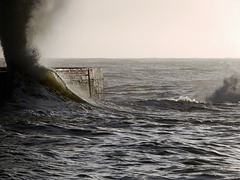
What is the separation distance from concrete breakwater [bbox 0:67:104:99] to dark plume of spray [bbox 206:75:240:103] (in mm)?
4491

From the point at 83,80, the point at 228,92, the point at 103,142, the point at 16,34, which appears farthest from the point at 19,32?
the point at 228,92

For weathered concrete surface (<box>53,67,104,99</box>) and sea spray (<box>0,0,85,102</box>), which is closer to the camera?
sea spray (<box>0,0,85,102</box>)

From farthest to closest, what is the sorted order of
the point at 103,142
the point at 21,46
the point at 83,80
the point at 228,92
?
the point at 228,92 → the point at 83,80 → the point at 21,46 → the point at 103,142

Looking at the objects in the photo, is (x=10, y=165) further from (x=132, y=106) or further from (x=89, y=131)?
(x=132, y=106)

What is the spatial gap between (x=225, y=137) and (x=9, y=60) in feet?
18.9

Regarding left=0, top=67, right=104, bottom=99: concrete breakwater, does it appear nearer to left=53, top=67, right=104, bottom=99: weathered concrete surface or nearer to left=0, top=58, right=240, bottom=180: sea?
left=53, top=67, right=104, bottom=99: weathered concrete surface

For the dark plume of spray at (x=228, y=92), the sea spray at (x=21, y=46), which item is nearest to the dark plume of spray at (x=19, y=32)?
the sea spray at (x=21, y=46)

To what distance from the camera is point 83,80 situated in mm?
11539

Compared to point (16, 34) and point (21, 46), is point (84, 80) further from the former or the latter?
point (16, 34)

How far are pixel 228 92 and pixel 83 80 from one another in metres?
7.10

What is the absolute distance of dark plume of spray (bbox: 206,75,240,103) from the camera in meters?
15.4

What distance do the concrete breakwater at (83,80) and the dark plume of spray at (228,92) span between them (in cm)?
449

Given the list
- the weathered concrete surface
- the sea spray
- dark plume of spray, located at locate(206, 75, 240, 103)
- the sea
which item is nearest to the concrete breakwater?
the weathered concrete surface

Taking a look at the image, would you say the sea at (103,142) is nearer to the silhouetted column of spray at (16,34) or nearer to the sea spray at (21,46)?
the sea spray at (21,46)
